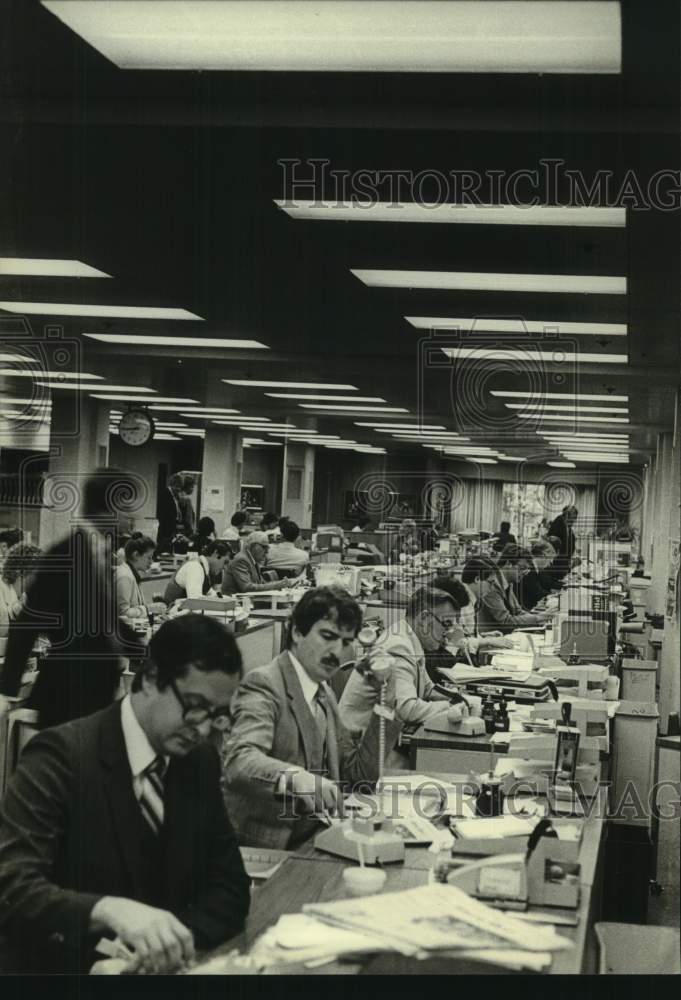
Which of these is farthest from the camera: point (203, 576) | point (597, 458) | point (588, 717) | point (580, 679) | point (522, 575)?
point (522, 575)

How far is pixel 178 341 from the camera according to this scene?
5.08 m

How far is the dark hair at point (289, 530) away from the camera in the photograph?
4.43 metres

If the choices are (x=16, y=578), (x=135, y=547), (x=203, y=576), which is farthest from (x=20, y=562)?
(x=203, y=576)

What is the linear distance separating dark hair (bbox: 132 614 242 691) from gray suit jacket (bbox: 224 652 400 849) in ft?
0.59

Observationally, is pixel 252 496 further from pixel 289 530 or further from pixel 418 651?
pixel 418 651

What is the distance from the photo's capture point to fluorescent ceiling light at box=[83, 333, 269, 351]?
402 cm

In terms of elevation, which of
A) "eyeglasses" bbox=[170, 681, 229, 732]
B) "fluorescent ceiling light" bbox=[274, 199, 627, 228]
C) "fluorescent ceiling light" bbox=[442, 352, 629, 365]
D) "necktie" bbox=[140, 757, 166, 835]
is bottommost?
"necktie" bbox=[140, 757, 166, 835]

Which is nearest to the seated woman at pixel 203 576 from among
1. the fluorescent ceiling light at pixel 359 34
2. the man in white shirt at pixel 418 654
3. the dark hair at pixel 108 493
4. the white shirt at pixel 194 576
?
the white shirt at pixel 194 576

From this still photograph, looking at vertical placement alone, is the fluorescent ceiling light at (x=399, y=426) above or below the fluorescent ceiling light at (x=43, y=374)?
below

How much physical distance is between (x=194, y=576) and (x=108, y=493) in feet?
1.77

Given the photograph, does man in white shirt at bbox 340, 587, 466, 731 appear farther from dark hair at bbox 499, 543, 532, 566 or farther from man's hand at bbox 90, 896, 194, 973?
man's hand at bbox 90, 896, 194, 973

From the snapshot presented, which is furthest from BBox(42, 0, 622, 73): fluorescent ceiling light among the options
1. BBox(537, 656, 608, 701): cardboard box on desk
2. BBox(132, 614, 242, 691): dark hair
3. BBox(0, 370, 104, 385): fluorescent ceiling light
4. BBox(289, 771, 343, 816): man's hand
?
BBox(537, 656, 608, 701): cardboard box on desk

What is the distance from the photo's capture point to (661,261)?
4207mm
